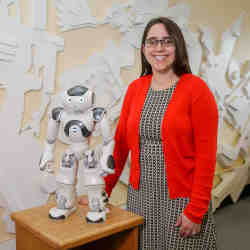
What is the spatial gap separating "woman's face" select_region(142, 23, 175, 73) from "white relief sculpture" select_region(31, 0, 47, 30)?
29.3 inches

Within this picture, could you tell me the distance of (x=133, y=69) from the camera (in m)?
2.46

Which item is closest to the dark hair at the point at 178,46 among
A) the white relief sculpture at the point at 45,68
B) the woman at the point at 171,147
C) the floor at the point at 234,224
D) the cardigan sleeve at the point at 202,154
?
the woman at the point at 171,147

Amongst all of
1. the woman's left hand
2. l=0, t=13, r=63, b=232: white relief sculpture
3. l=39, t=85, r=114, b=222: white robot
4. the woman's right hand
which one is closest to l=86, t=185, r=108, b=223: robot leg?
l=39, t=85, r=114, b=222: white robot

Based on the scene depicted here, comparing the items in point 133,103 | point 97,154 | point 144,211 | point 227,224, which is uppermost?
point 133,103

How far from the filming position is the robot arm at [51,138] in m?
1.36

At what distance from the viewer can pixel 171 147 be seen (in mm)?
1337

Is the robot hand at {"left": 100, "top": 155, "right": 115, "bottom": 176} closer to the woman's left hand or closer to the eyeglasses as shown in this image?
the woman's left hand

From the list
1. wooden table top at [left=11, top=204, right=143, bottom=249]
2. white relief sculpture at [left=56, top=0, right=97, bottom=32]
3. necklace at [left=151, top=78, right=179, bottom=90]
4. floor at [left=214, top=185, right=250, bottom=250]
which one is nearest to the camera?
wooden table top at [left=11, top=204, right=143, bottom=249]

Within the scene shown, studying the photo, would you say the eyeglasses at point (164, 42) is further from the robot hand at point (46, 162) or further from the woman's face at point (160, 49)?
the robot hand at point (46, 162)

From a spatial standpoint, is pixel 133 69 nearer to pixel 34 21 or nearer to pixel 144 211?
pixel 34 21

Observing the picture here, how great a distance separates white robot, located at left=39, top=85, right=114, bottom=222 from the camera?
1.31m

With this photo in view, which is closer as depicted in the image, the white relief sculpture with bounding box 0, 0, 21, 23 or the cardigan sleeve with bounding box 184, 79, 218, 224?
the cardigan sleeve with bounding box 184, 79, 218, 224

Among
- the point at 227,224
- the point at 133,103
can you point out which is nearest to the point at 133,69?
the point at 133,103

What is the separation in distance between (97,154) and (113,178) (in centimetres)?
24
